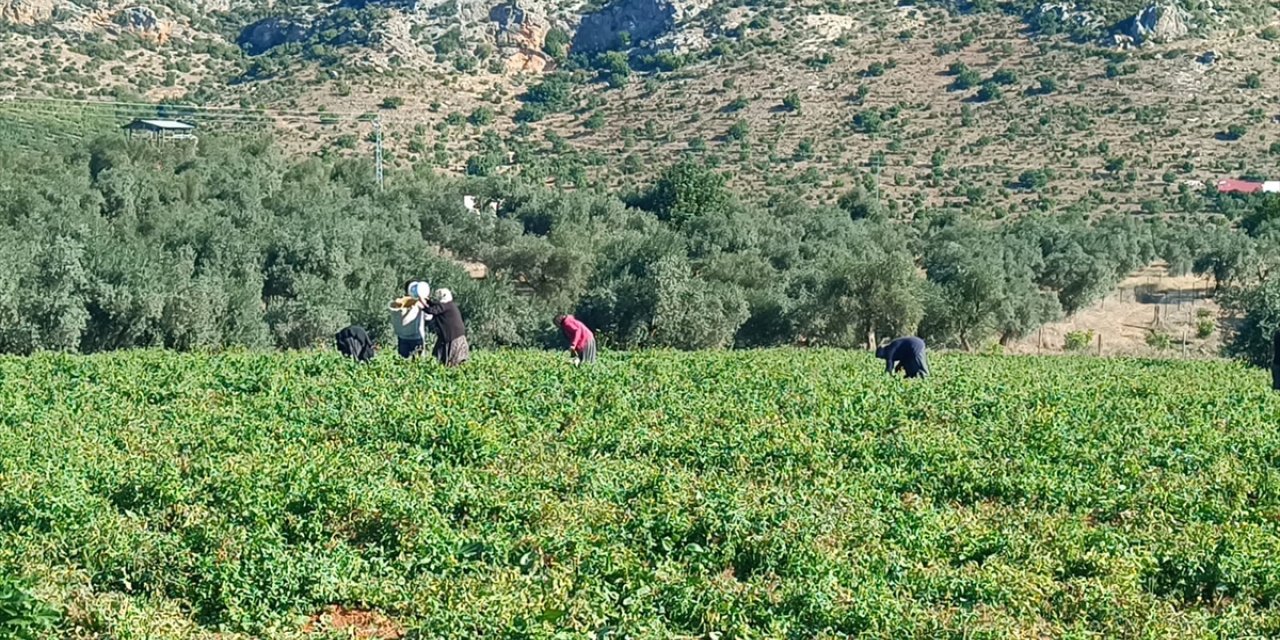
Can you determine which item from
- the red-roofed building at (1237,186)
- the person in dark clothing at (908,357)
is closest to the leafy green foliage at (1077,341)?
the red-roofed building at (1237,186)

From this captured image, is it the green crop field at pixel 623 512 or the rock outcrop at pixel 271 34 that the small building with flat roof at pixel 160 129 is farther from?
the green crop field at pixel 623 512

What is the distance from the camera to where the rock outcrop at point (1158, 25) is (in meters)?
84.9

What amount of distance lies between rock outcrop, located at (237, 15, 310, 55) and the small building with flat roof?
94.1ft

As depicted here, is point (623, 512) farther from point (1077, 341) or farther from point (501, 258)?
point (1077, 341)

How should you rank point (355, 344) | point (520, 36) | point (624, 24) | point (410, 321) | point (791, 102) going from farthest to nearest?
1. point (624, 24)
2. point (520, 36)
3. point (791, 102)
4. point (355, 344)
5. point (410, 321)

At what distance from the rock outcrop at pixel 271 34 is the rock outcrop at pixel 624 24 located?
19.8 m

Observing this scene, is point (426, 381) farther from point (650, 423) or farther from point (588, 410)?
point (650, 423)

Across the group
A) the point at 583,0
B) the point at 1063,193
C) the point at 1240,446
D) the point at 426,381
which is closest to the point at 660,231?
the point at 1063,193

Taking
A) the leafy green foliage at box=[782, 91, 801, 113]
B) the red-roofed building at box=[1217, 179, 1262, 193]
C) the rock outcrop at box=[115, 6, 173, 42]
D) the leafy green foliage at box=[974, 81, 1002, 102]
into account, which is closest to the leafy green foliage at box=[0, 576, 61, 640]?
the red-roofed building at box=[1217, 179, 1262, 193]

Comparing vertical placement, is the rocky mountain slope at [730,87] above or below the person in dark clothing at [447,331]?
below

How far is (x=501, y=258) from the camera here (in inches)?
1970

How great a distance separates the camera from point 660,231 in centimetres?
5084

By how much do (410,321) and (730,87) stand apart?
224ft

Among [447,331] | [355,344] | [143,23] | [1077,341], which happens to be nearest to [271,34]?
[143,23]
